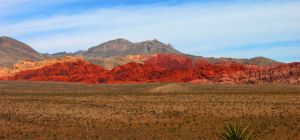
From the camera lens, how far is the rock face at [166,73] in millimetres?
122819

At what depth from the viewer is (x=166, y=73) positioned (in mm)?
144750

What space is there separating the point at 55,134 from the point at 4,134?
413 centimetres

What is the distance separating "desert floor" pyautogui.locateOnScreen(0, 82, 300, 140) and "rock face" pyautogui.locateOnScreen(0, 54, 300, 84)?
63.3 meters

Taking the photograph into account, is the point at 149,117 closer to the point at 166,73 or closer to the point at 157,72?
the point at 166,73

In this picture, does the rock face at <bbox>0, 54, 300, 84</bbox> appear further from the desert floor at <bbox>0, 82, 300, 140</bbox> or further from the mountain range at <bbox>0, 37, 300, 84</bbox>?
the desert floor at <bbox>0, 82, 300, 140</bbox>

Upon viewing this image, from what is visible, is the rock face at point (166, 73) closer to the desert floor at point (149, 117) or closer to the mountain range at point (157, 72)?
the mountain range at point (157, 72)

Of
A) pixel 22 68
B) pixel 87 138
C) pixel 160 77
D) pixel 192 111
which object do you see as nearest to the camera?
pixel 87 138

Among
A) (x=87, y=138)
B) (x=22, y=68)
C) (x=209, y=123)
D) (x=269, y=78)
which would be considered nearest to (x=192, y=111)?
(x=209, y=123)

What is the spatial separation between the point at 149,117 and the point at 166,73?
97431mm

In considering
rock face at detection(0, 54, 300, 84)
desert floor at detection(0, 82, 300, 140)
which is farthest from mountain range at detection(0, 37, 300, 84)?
desert floor at detection(0, 82, 300, 140)

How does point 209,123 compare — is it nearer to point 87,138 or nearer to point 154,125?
point 154,125

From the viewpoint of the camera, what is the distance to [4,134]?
40.6 m

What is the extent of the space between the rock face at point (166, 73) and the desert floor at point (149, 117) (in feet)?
208

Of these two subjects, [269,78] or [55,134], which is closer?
[55,134]
